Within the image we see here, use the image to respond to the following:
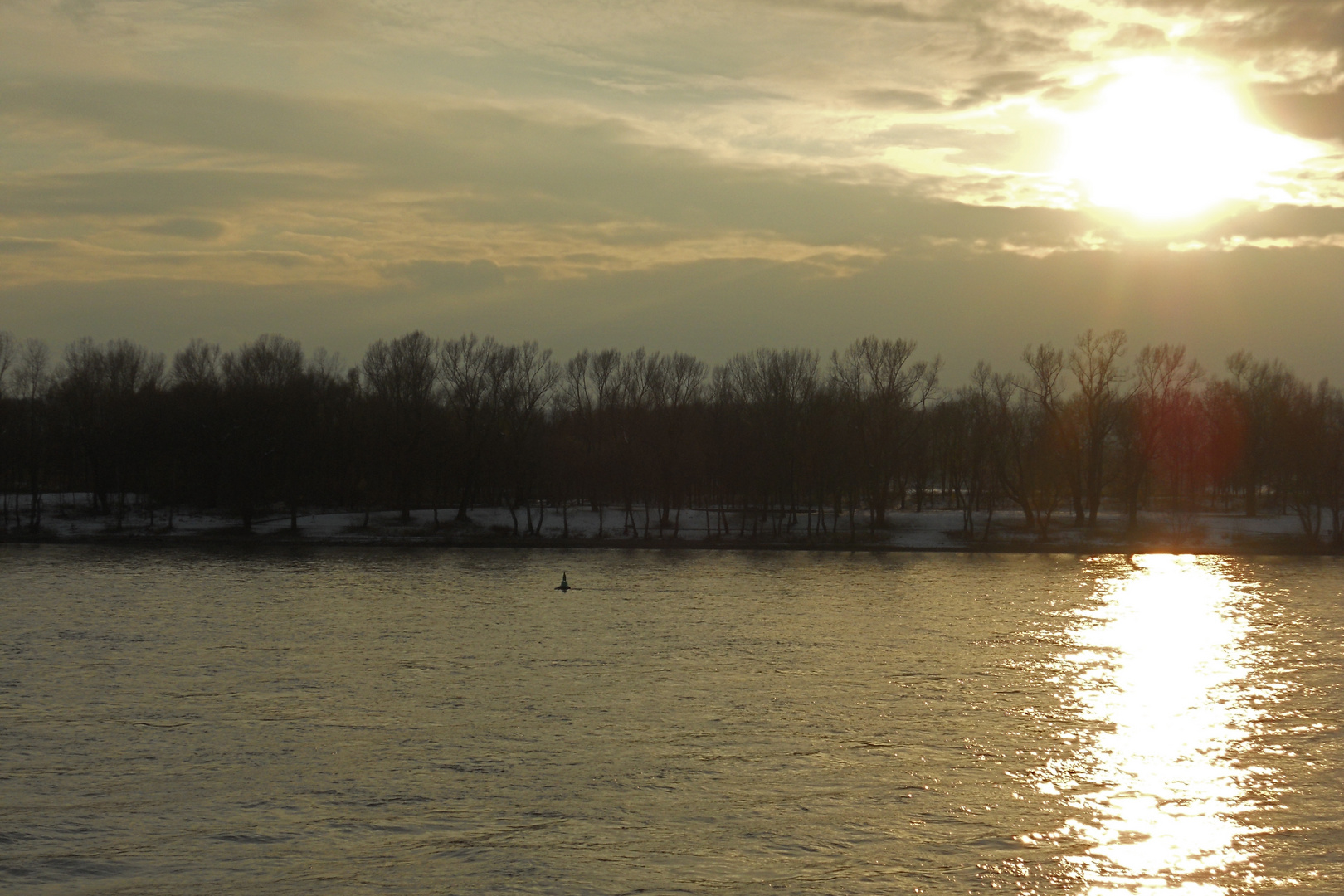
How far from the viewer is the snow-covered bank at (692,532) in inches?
3140

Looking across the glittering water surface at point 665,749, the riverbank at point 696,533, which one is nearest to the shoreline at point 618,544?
the riverbank at point 696,533

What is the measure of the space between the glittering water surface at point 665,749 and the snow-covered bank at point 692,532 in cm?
3672

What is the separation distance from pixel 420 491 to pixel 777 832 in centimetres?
8149

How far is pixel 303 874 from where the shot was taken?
559 inches

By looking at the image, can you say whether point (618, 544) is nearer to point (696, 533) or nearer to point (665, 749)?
point (696, 533)

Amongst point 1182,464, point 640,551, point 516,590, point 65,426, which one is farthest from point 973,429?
point 65,426

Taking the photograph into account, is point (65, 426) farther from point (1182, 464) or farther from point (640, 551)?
point (1182, 464)

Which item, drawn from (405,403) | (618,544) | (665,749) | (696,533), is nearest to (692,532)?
(696,533)

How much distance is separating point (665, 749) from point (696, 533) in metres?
64.4

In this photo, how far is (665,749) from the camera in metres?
20.7

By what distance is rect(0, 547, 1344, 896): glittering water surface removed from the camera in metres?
14.7

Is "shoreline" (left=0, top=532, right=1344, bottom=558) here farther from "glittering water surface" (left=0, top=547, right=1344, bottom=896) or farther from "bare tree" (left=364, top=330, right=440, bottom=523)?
"glittering water surface" (left=0, top=547, right=1344, bottom=896)

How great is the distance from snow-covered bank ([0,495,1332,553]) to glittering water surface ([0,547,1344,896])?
120ft

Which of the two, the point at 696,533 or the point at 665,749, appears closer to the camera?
the point at 665,749
